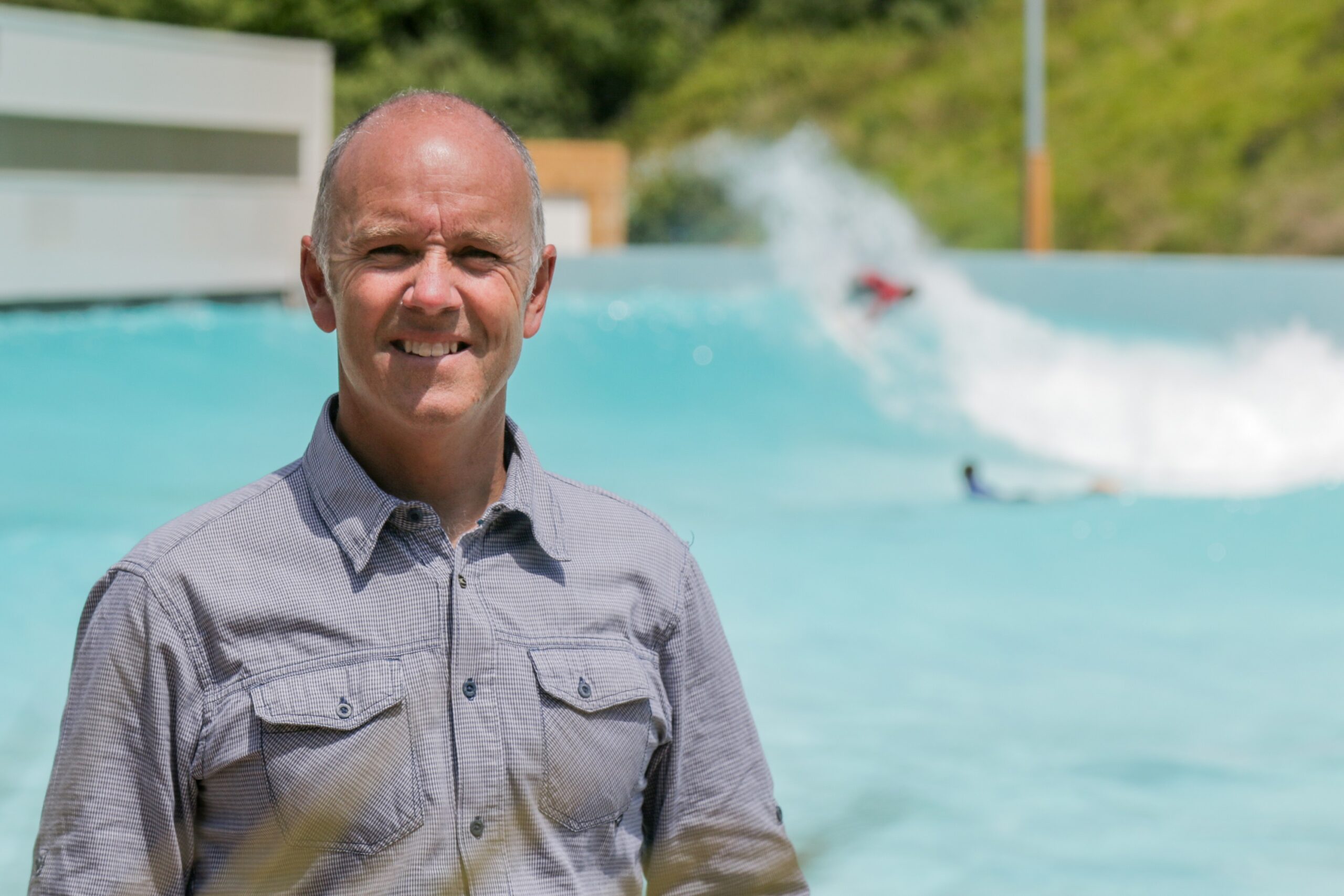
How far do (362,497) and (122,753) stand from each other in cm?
30

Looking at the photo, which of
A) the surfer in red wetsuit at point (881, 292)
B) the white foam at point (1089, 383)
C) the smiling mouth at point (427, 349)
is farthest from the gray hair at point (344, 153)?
the surfer in red wetsuit at point (881, 292)

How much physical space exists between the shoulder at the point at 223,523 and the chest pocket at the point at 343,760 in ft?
0.44

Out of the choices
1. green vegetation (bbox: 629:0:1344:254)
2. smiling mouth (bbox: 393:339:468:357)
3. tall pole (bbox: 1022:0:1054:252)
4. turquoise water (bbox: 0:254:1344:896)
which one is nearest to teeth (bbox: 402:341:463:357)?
smiling mouth (bbox: 393:339:468:357)

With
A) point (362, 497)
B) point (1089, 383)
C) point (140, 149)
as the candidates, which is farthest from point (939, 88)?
point (362, 497)

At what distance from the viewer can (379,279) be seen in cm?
140

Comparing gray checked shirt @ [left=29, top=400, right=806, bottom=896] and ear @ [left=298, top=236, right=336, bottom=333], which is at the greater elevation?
ear @ [left=298, top=236, right=336, bottom=333]

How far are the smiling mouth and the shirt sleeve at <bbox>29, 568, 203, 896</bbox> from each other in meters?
0.30

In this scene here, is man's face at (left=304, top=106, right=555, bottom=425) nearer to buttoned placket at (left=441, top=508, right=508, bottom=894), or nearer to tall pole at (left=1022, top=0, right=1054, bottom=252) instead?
buttoned placket at (left=441, top=508, right=508, bottom=894)

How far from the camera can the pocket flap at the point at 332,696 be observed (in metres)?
1.35

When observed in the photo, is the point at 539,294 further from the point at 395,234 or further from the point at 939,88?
the point at 939,88

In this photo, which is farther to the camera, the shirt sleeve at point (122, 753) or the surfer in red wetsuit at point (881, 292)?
the surfer in red wetsuit at point (881, 292)

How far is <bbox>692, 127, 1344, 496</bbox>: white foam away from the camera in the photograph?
36.9 ft

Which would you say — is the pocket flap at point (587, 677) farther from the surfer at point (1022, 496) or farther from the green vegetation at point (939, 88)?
the green vegetation at point (939, 88)

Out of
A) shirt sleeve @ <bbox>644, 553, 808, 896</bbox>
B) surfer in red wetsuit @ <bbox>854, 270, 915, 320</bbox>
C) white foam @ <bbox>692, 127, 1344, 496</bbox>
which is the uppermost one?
surfer in red wetsuit @ <bbox>854, 270, 915, 320</bbox>
